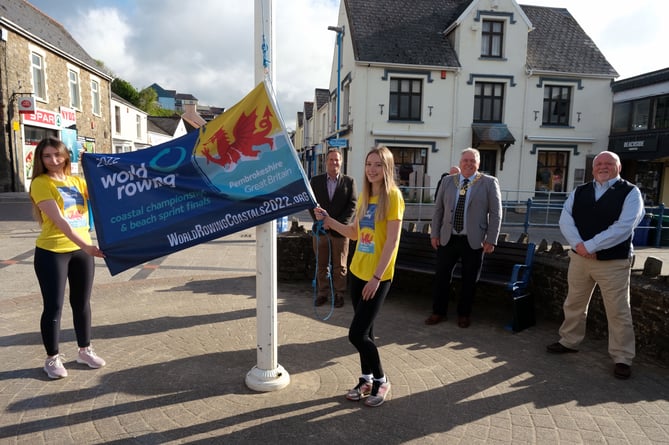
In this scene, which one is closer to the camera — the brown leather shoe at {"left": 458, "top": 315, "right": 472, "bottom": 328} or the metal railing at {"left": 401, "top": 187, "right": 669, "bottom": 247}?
the brown leather shoe at {"left": 458, "top": 315, "right": 472, "bottom": 328}

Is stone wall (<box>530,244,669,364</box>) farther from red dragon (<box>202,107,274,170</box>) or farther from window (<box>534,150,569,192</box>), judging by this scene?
window (<box>534,150,569,192</box>)

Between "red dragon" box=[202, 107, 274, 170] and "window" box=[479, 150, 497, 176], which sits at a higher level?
"window" box=[479, 150, 497, 176]

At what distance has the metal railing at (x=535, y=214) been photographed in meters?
11.6

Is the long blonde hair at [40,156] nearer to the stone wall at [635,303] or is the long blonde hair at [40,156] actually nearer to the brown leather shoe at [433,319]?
the brown leather shoe at [433,319]

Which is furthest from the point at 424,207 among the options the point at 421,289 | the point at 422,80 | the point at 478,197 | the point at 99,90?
the point at 99,90

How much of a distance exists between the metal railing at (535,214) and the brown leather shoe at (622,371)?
338 inches

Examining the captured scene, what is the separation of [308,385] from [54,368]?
205 cm

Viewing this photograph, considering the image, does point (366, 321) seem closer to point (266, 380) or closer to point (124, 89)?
point (266, 380)

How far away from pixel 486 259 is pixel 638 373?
6.35 ft

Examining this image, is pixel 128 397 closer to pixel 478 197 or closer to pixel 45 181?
pixel 45 181

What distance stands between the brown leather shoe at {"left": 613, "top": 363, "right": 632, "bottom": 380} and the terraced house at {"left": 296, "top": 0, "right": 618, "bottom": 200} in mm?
16316

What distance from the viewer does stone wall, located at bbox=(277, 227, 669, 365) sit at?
4094 mm

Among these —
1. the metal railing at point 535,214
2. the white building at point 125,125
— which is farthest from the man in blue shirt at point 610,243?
the white building at point 125,125

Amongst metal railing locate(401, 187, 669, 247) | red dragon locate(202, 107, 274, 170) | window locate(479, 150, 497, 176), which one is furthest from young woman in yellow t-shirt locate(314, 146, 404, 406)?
window locate(479, 150, 497, 176)
